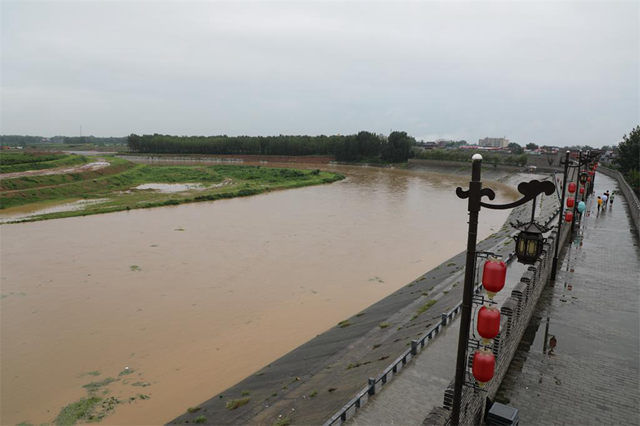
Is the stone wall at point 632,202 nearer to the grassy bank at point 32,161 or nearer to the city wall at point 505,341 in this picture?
the city wall at point 505,341

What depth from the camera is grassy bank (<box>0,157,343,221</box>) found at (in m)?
38.4

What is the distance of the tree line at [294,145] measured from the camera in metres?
88.6

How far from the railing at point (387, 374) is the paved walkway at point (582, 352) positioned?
76.0 inches

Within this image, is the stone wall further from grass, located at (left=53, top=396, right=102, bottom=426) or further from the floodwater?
grass, located at (left=53, top=396, right=102, bottom=426)

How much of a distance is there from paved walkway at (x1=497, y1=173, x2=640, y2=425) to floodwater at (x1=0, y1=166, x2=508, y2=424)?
6852 millimetres

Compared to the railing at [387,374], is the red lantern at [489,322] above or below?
above

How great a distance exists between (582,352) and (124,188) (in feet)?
177

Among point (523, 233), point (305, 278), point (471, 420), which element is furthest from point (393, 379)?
point (305, 278)

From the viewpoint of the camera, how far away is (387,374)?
8.57 m

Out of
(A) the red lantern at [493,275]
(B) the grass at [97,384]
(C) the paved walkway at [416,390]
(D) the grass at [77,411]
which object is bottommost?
(D) the grass at [77,411]

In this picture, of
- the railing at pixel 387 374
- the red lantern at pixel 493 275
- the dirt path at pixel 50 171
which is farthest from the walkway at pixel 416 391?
the dirt path at pixel 50 171

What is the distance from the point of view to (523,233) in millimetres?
7102

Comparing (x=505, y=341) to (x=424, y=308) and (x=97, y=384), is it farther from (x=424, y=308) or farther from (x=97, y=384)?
(x=97, y=384)

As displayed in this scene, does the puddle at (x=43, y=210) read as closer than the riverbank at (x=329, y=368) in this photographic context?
No
